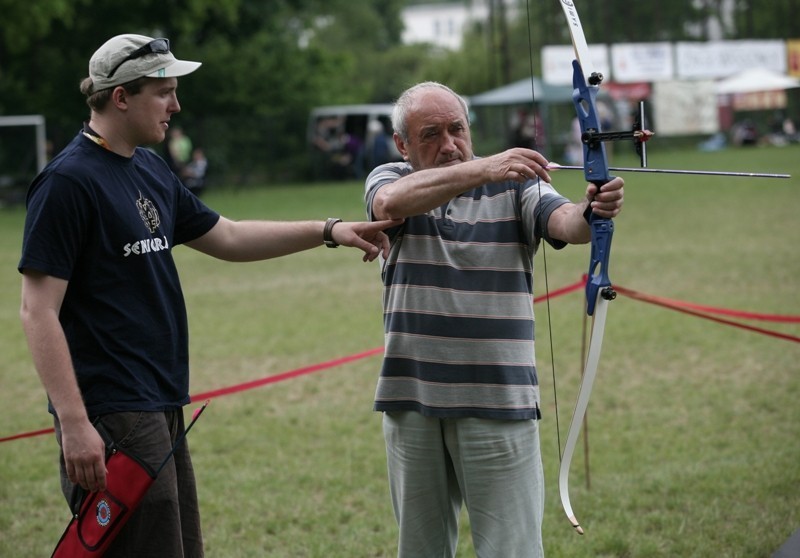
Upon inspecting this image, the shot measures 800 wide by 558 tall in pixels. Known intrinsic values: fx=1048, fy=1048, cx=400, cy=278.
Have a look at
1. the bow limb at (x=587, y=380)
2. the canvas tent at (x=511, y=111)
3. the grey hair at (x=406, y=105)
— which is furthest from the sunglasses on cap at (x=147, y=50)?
the canvas tent at (x=511, y=111)

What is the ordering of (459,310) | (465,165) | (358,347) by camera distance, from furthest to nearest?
(358,347) → (459,310) → (465,165)

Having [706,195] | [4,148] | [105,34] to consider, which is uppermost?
[105,34]

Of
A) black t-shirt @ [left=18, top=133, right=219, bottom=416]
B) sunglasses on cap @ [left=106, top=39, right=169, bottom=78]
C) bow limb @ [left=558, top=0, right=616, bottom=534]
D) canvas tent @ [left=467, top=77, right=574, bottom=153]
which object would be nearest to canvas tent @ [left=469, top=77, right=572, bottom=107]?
canvas tent @ [left=467, top=77, right=574, bottom=153]

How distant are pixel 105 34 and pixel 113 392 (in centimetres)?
3036

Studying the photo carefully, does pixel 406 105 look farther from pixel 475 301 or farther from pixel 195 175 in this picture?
pixel 195 175

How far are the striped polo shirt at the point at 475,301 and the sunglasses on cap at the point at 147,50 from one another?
0.85 meters

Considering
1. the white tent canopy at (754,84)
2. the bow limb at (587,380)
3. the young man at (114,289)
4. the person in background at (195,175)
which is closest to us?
the young man at (114,289)

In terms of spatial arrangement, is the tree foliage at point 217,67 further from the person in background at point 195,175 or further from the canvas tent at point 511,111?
the person in background at point 195,175

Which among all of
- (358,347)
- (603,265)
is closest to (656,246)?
(358,347)

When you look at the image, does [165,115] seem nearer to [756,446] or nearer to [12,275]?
[756,446]

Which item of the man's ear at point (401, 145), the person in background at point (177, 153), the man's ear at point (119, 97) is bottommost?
the person in background at point (177, 153)

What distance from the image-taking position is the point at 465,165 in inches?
109

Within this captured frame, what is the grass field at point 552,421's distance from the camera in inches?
187

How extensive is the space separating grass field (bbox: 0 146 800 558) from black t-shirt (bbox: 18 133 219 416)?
6.30 feet
